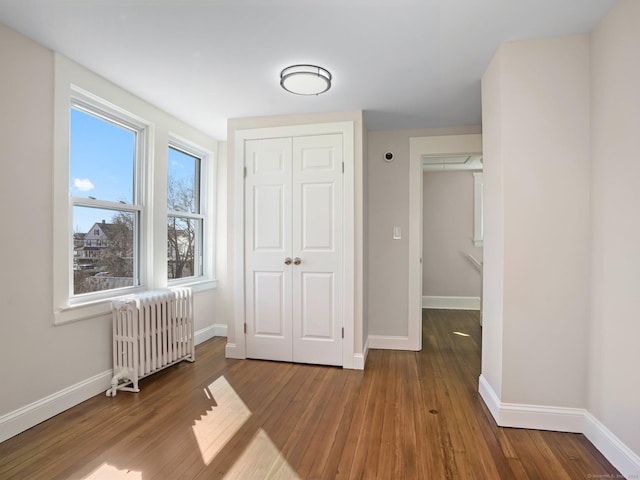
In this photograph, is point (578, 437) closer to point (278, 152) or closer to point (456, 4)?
point (456, 4)

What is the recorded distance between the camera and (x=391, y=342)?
12.2 feet

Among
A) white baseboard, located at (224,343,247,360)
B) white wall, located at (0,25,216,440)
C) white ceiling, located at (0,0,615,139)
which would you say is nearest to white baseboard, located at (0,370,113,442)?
white wall, located at (0,25,216,440)

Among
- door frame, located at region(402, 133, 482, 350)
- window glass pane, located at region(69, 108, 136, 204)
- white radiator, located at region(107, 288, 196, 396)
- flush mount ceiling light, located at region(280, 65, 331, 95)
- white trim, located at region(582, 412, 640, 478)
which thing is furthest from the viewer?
door frame, located at region(402, 133, 482, 350)

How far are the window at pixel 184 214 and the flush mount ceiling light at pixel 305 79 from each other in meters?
1.68

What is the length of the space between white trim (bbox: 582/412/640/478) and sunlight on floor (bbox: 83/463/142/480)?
2346mm

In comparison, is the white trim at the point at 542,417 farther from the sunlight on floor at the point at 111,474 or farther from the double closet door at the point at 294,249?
the sunlight on floor at the point at 111,474

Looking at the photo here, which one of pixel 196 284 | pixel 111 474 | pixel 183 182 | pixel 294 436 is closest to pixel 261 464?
pixel 294 436

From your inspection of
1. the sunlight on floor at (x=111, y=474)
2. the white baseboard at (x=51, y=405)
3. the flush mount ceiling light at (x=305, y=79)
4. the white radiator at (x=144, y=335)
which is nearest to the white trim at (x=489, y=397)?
the sunlight on floor at (x=111, y=474)

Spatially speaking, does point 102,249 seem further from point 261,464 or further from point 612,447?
point 612,447

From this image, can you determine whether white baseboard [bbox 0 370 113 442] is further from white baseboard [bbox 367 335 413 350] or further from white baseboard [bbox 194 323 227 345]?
white baseboard [bbox 367 335 413 350]

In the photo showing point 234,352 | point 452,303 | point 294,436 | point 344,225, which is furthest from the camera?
point 452,303

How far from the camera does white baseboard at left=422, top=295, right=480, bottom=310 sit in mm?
5863

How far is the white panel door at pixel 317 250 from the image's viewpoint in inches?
125

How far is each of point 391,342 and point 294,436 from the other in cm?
193
